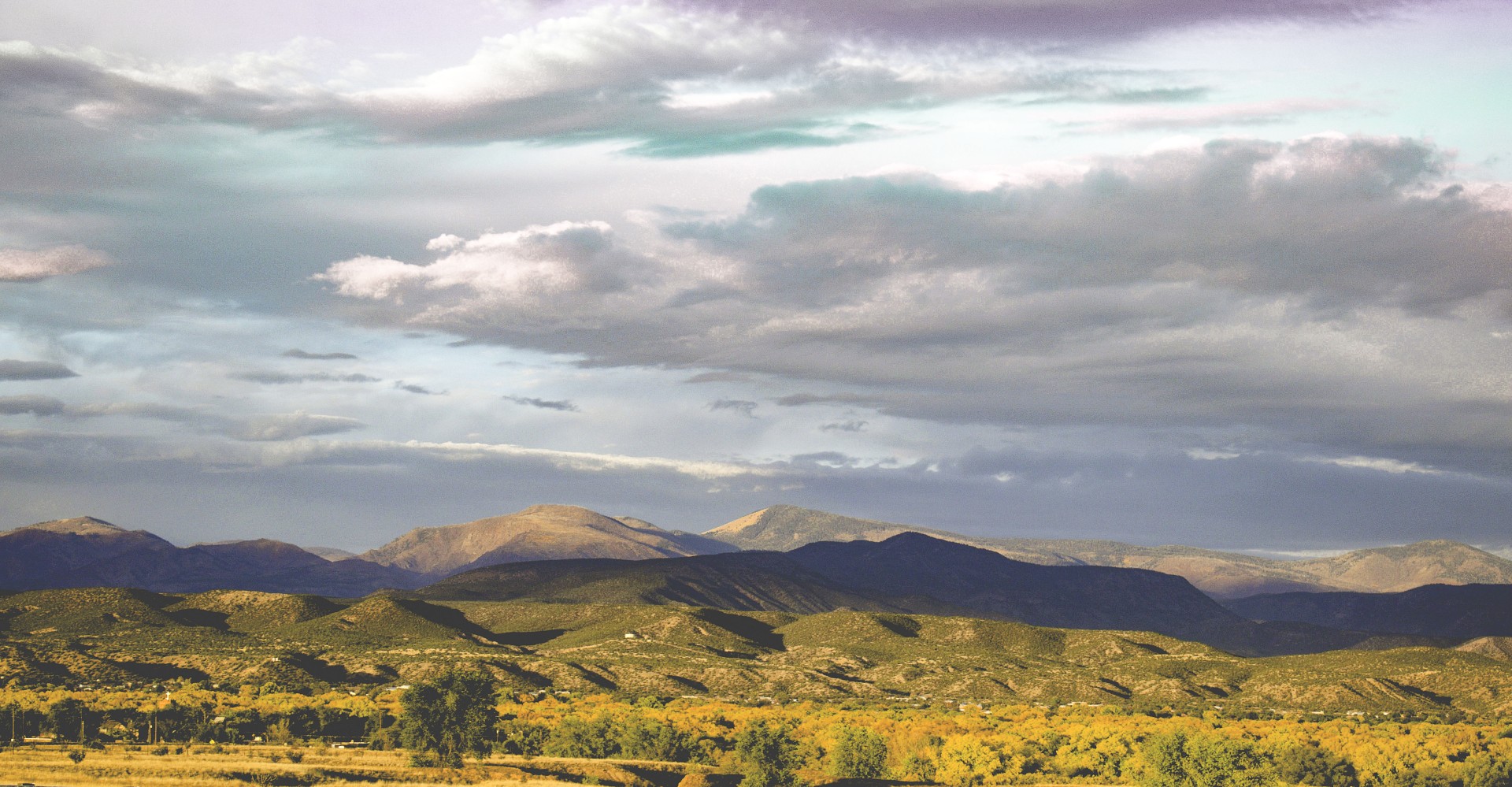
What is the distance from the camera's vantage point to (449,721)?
128375mm

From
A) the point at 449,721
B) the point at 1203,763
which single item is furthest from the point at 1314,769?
the point at 449,721

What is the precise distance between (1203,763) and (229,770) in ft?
292

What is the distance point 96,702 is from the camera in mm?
159250

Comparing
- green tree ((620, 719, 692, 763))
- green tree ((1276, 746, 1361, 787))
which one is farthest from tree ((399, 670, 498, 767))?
green tree ((1276, 746, 1361, 787))

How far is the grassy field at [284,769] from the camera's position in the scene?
104 m

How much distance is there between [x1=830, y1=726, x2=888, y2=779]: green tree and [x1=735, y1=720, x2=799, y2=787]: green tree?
4337 mm

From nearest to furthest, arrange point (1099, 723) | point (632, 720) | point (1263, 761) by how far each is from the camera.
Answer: point (1263, 761) < point (632, 720) < point (1099, 723)

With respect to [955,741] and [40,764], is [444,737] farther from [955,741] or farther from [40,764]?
[955,741]

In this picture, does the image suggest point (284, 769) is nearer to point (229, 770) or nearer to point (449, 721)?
point (229, 770)

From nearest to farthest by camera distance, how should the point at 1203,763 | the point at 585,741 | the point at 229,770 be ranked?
1. the point at 229,770
2. the point at 1203,763
3. the point at 585,741

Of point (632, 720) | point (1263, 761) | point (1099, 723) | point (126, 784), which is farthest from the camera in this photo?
point (1099, 723)

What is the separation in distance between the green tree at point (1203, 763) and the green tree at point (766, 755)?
116 feet

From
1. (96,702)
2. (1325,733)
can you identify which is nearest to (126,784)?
(96,702)

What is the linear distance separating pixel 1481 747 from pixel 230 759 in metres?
139
